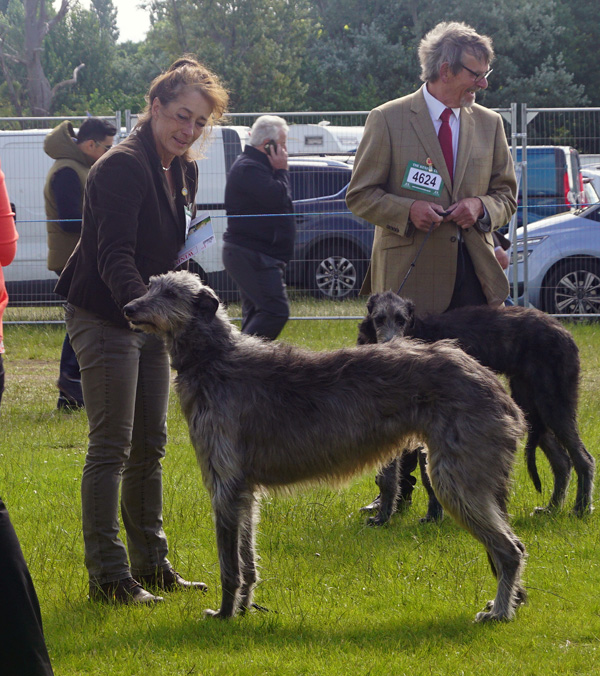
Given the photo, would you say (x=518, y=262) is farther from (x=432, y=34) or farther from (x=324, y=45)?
(x=324, y=45)

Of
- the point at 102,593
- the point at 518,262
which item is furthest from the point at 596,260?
the point at 102,593

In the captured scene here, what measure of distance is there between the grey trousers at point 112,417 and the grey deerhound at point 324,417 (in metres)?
0.28

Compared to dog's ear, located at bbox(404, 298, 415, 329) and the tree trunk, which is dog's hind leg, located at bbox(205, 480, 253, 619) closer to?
dog's ear, located at bbox(404, 298, 415, 329)

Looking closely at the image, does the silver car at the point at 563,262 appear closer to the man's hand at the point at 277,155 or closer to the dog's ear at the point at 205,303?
the man's hand at the point at 277,155

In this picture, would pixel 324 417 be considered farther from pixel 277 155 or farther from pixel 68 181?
pixel 68 181

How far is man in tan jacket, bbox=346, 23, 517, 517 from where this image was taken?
5301 mm

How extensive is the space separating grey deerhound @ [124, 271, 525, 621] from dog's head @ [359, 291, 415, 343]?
1.10 metres

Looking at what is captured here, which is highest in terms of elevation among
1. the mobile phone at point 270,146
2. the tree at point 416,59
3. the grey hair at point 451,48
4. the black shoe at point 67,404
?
the tree at point 416,59

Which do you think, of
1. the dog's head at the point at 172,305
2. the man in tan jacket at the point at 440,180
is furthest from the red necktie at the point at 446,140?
the dog's head at the point at 172,305

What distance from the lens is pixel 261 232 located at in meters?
8.95

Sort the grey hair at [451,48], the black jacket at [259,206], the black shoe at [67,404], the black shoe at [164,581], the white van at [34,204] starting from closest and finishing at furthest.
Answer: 1. the black shoe at [164,581]
2. the grey hair at [451,48]
3. the black shoe at [67,404]
4. the black jacket at [259,206]
5. the white van at [34,204]

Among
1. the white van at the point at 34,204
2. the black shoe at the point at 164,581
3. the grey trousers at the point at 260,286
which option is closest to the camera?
the black shoe at the point at 164,581

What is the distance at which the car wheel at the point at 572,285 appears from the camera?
40.3ft

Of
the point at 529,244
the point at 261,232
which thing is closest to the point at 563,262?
the point at 529,244
